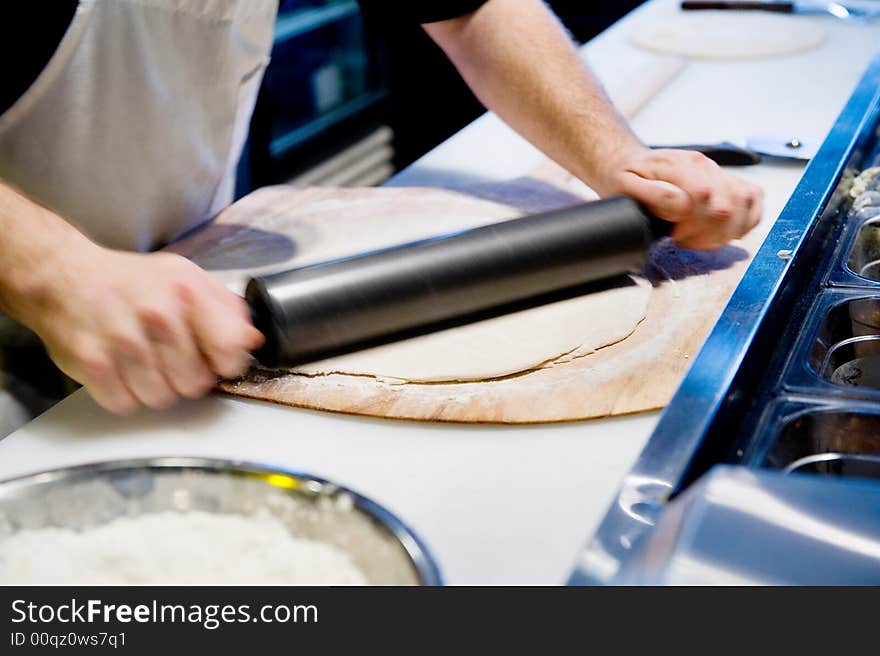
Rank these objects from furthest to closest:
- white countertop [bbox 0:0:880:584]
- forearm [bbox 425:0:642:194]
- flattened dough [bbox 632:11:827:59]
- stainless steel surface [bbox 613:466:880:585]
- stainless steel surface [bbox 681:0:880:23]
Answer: stainless steel surface [bbox 681:0:880:23] → flattened dough [bbox 632:11:827:59] → forearm [bbox 425:0:642:194] → white countertop [bbox 0:0:880:584] → stainless steel surface [bbox 613:466:880:585]

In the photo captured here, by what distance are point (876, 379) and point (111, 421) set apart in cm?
75

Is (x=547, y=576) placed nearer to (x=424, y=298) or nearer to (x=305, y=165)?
(x=424, y=298)

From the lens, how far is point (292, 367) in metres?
0.97

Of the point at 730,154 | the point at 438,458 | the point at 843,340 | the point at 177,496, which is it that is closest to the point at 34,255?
the point at 177,496

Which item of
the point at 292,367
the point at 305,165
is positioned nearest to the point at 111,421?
the point at 292,367

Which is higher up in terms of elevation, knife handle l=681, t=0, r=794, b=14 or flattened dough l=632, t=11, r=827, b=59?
knife handle l=681, t=0, r=794, b=14

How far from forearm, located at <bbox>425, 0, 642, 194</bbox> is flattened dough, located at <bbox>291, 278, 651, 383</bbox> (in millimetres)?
313

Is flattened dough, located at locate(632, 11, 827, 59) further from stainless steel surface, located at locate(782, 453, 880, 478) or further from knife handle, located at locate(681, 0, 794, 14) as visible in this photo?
stainless steel surface, located at locate(782, 453, 880, 478)

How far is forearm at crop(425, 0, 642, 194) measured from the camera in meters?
1.35

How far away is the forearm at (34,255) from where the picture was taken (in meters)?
0.88

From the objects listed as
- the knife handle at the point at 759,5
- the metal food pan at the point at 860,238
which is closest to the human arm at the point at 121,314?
the metal food pan at the point at 860,238

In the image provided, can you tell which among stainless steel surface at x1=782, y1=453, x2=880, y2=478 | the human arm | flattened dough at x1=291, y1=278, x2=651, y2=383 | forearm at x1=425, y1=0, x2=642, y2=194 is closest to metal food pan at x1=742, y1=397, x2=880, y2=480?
stainless steel surface at x1=782, y1=453, x2=880, y2=478

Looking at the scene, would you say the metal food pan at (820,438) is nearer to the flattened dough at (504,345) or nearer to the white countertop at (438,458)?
the white countertop at (438,458)

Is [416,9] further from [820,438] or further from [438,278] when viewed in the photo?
[820,438]
